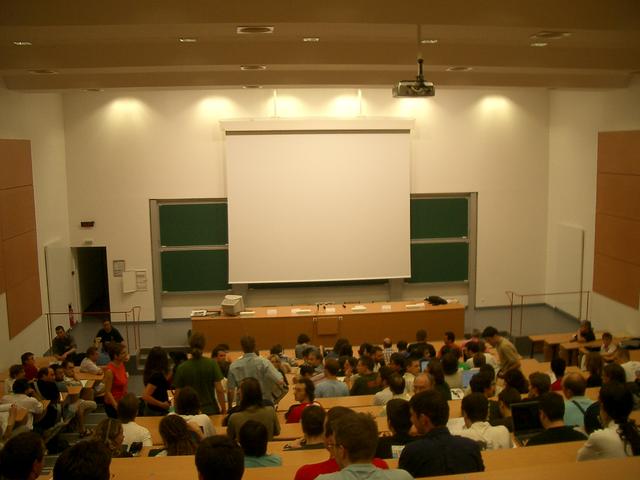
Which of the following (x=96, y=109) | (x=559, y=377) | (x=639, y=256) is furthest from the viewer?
(x=96, y=109)

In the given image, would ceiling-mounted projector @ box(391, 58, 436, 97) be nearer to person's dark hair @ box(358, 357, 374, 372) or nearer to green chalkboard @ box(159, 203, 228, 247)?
person's dark hair @ box(358, 357, 374, 372)

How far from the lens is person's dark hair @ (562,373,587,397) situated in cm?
541

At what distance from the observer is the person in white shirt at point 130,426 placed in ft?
17.0

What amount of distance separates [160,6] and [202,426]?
3419 mm

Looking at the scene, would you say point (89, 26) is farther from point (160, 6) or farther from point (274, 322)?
point (274, 322)

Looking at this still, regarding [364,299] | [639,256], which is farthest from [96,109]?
[639,256]

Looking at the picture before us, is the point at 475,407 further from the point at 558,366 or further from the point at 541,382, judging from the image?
the point at 558,366

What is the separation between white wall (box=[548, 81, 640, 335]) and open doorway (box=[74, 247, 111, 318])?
983 cm

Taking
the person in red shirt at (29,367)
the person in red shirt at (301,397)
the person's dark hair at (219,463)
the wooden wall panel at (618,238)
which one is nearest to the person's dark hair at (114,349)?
the person in red shirt at (29,367)

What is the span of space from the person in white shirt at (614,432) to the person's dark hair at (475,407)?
0.79 meters

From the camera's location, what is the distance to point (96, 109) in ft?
43.7

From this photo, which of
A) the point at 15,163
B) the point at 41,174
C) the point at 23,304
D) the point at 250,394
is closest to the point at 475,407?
the point at 250,394

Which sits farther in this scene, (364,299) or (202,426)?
(364,299)

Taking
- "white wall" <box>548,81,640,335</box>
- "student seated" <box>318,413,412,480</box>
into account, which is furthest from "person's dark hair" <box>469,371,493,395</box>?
"white wall" <box>548,81,640,335</box>
